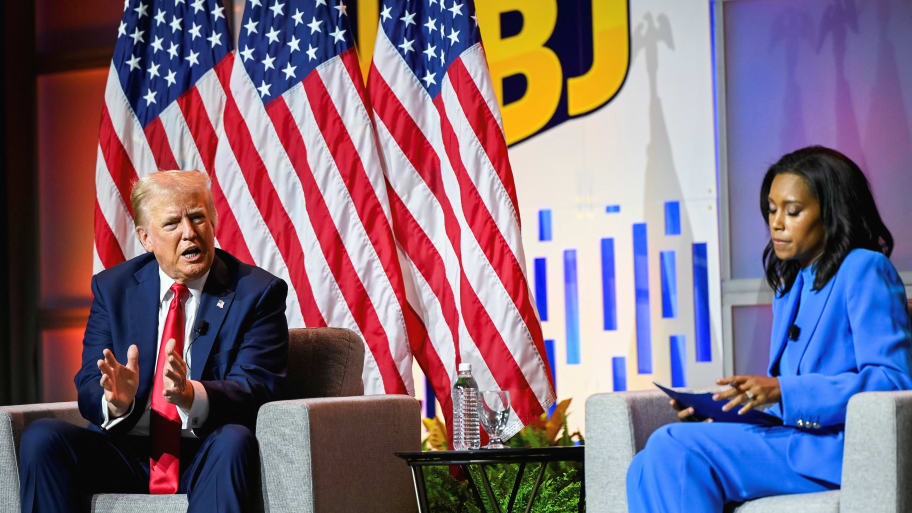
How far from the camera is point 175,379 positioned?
9.00 feet

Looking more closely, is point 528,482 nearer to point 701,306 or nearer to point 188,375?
point 701,306

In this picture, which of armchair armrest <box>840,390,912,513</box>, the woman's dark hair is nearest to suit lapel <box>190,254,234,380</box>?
the woman's dark hair

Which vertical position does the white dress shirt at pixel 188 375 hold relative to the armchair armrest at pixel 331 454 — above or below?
above

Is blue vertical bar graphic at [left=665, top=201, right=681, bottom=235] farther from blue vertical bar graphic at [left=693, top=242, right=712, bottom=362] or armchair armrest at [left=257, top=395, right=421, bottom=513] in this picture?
armchair armrest at [left=257, top=395, right=421, bottom=513]

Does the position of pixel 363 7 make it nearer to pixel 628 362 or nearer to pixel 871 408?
pixel 628 362

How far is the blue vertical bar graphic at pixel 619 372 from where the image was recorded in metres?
4.66

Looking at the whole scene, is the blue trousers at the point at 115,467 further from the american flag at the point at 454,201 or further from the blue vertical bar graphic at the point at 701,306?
the blue vertical bar graphic at the point at 701,306

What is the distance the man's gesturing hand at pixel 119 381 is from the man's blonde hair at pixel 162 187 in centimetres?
51

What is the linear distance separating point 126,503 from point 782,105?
10.3ft

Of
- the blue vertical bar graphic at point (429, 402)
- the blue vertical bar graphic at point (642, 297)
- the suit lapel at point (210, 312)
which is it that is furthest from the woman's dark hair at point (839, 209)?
the blue vertical bar graphic at point (429, 402)

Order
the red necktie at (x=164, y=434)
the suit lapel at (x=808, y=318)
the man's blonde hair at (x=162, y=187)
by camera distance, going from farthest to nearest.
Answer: the man's blonde hair at (x=162, y=187) < the red necktie at (x=164, y=434) < the suit lapel at (x=808, y=318)

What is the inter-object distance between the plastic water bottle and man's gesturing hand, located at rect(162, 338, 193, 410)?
0.98 m

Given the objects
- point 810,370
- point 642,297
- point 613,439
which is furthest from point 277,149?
point 810,370

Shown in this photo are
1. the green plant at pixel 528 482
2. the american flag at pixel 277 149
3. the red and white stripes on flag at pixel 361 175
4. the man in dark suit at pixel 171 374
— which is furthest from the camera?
the american flag at pixel 277 149
